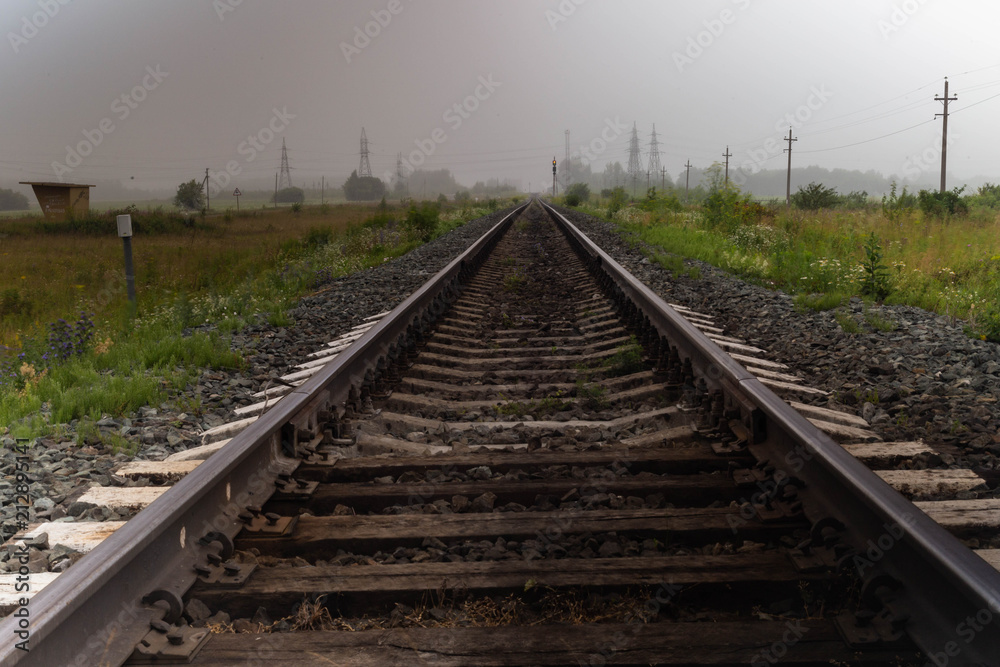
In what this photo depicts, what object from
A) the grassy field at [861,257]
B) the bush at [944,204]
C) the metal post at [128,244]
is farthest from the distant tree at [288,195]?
the metal post at [128,244]

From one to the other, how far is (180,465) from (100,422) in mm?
1282

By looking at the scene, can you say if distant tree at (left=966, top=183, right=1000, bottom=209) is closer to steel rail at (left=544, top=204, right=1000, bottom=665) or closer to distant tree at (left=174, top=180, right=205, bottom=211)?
steel rail at (left=544, top=204, right=1000, bottom=665)

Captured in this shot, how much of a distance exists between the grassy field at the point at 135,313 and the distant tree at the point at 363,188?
81.8 metres

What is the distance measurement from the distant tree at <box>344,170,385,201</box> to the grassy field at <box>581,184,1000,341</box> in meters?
89.8

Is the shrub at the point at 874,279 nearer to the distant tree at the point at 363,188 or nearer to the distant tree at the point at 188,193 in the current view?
the distant tree at the point at 188,193

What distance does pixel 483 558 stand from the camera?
2.01 meters

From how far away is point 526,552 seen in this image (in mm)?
2016

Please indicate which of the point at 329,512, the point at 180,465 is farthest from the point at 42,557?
the point at 329,512

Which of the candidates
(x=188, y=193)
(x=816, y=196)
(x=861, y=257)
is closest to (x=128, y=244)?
(x=861, y=257)

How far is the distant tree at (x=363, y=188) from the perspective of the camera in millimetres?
100250

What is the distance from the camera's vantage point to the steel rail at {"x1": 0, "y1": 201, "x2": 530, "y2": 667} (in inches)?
56.3

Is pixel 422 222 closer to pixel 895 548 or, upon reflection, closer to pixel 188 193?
pixel 895 548

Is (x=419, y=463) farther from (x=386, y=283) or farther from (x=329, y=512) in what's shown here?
(x=386, y=283)

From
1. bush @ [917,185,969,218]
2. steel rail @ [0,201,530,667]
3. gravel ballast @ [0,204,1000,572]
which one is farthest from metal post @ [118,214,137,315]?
bush @ [917,185,969,218]
